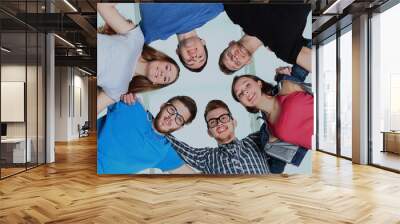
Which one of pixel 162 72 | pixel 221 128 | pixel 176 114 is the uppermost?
pixel 162 72

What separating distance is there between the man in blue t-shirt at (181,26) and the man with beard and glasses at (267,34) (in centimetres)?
37

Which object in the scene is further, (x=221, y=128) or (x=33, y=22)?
(x=33, y=22)

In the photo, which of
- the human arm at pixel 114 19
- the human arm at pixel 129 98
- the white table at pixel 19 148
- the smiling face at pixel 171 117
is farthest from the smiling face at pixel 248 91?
the white table at pixel 19 148

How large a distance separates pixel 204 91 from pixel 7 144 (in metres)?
3.77

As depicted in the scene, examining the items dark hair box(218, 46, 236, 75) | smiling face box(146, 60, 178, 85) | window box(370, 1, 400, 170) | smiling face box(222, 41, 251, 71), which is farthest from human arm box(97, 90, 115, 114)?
window box(370, 1, 400, 170)

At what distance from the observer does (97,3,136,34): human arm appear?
256 inches

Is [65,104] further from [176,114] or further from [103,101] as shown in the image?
[176,114]

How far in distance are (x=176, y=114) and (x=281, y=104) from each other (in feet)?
5.94

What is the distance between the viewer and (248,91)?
21.5 ft

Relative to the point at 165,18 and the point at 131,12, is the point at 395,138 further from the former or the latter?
the point at 131,12

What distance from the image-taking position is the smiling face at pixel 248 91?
655 centimetres

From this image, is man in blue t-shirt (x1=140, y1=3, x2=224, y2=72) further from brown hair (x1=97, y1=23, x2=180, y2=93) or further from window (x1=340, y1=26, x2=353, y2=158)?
window (x1=340, y1=26, x2=353, y2=158)

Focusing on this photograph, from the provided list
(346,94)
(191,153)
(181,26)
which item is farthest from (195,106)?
(346,94)

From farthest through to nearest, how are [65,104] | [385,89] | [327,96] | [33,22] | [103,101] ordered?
[65,104] → [327,96] → [385,89] → [33,22] → [103,101]
